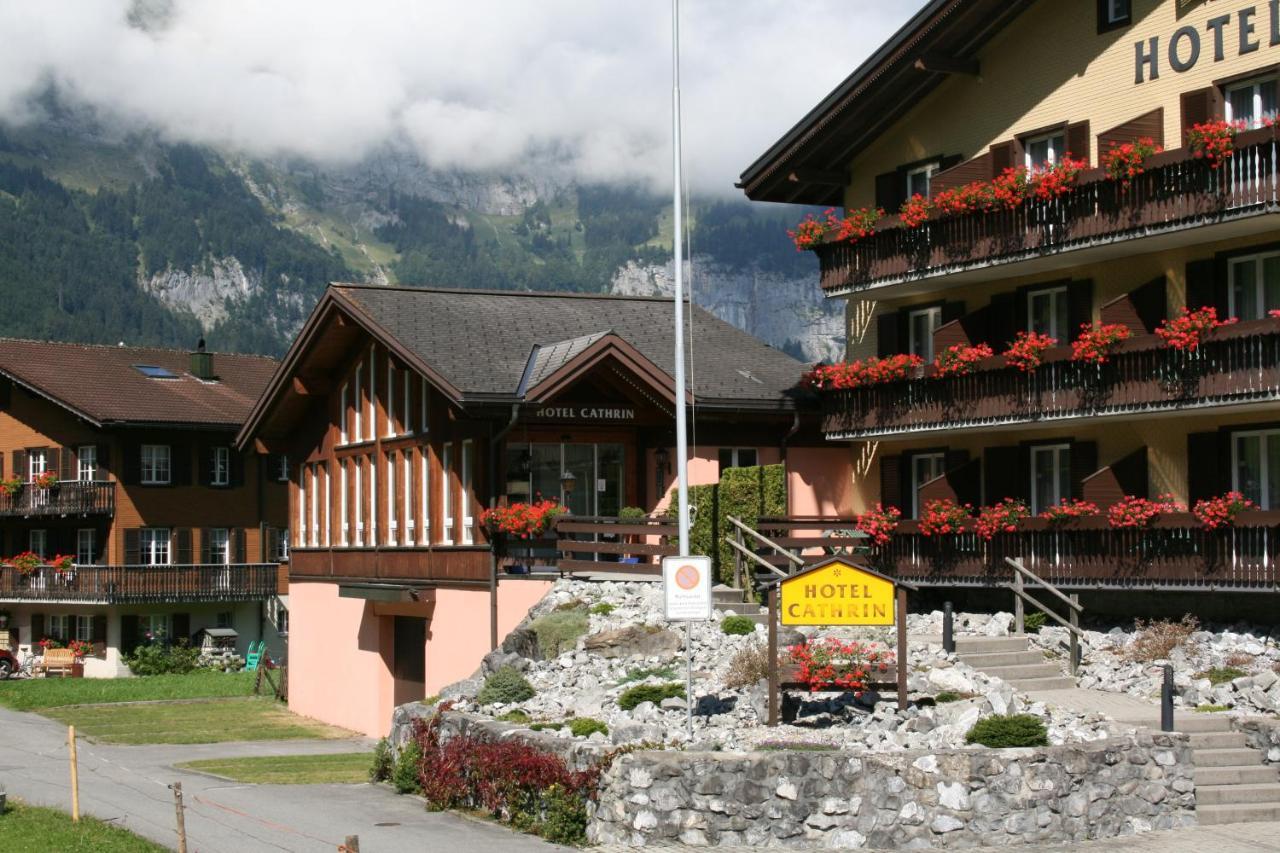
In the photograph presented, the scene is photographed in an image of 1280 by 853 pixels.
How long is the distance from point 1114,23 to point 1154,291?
4546 millimetres

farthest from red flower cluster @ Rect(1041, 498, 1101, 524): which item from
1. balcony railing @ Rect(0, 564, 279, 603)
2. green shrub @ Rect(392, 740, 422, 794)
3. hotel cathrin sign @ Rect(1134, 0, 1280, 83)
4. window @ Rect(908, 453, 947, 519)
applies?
balcony railing @ Rect(0, 564, 279, 603)

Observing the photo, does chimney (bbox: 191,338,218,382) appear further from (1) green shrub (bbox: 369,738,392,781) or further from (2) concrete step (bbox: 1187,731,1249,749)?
(2) concrete step (bbox: 1187,731,1249,749)

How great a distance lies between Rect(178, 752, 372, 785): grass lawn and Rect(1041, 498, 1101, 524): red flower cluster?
11.3 metres

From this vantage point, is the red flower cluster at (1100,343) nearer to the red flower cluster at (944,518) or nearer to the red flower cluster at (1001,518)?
the red flower cluster at (1001,518)

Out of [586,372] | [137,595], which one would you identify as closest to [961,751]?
[586,372]

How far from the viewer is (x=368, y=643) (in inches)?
1590

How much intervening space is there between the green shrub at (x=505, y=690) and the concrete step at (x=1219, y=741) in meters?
8.91

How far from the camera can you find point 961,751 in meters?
19.8

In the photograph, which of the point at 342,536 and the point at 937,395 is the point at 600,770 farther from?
the point at 342,536

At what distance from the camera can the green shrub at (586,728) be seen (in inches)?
872

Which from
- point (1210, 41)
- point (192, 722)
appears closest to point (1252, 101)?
point (1210, 41)

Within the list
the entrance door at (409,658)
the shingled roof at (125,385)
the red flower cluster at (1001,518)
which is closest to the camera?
the red flower cluster at (1001,518)

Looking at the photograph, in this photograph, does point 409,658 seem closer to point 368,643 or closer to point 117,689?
point 368,643

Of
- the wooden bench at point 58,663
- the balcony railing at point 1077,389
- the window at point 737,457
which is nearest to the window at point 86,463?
the wooden bench at point 58,663
